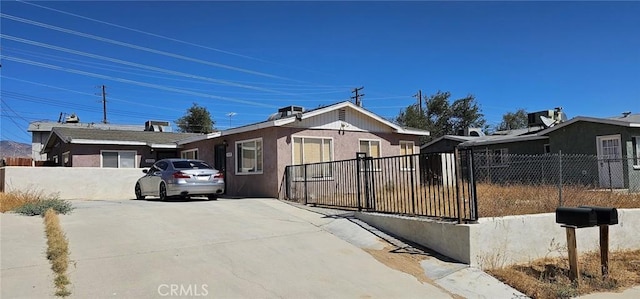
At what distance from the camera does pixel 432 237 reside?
9.22 m

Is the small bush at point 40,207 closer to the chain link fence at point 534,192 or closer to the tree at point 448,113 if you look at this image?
the chain link fence at point 534,192

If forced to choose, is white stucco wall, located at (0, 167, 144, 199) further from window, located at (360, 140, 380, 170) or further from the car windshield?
window, located at (360, 140, 380, 170)

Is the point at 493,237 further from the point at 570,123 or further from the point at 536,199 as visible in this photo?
the point at 570,123

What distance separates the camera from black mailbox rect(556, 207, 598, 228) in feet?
26.6

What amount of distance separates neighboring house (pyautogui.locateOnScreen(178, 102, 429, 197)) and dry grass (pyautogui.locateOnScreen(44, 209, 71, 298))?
26.2 ft

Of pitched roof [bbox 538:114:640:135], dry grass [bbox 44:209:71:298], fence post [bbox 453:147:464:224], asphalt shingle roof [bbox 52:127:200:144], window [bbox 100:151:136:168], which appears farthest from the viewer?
window [bbox 100:151:136:168]

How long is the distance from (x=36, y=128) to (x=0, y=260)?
1647 inches

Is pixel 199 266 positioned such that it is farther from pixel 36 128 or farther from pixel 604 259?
pixel 36 128

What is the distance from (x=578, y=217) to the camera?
8.20 meters

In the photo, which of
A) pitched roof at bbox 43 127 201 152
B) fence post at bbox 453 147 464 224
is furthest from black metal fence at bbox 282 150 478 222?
pitched roof at bbox 43 127 201 152

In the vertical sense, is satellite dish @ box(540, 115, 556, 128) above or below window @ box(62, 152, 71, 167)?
above

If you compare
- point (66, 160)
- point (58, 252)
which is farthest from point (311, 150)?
point (66, 160)

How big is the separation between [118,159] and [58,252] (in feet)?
55.5

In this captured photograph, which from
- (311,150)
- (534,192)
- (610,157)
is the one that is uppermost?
(311,150)
